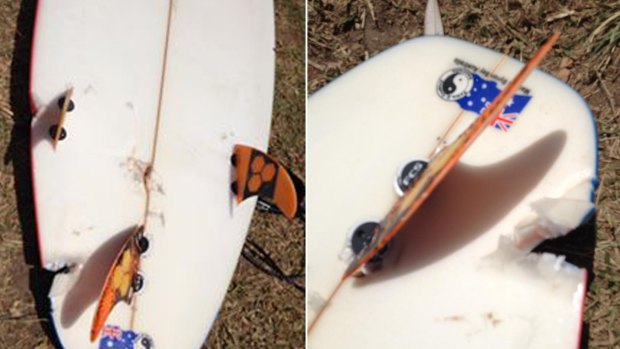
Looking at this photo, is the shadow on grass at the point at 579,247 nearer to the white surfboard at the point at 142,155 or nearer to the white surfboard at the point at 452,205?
the white surfboard at the point at 452,205

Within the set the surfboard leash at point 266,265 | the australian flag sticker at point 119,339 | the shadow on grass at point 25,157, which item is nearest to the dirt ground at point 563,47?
the surfboard leash at point 266,265

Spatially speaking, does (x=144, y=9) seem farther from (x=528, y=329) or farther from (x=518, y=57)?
(x=528, y=329)

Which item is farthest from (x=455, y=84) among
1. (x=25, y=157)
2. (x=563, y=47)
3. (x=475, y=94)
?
(x=25, y=157)

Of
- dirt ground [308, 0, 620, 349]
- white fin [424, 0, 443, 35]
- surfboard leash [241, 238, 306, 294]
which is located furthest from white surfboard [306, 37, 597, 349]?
surfboard leash [241, 238, 306, 294]

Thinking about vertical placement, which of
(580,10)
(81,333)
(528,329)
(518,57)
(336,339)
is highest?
(580,10)

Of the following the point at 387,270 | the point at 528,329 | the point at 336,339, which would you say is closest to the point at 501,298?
the point at 528,329

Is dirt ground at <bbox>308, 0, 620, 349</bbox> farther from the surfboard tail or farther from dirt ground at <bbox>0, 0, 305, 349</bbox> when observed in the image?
the surfboard tail

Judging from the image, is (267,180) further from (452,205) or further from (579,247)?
(579,247)
